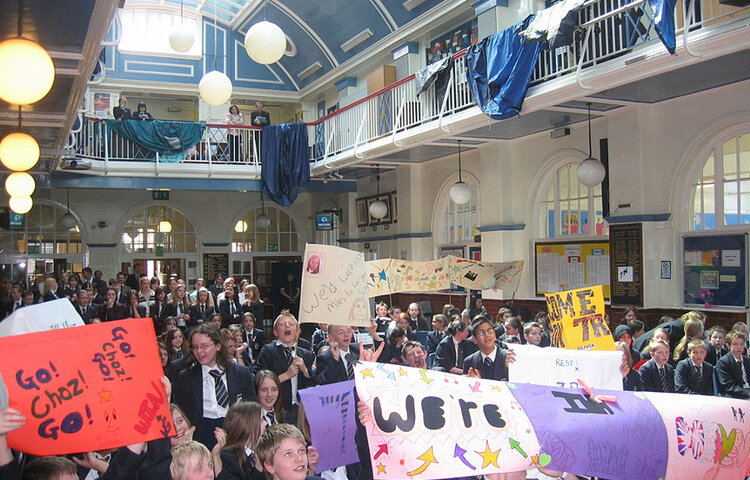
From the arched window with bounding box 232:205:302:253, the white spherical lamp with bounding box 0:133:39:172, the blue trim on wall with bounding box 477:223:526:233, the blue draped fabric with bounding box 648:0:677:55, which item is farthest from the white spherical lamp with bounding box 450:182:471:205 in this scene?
the arched window with bounding box 232:205:302:253

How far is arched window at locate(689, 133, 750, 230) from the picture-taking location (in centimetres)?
941

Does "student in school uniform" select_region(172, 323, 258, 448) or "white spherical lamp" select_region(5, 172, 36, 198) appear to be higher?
"white spherical lamp" select_region(5, 172, 36, 198)

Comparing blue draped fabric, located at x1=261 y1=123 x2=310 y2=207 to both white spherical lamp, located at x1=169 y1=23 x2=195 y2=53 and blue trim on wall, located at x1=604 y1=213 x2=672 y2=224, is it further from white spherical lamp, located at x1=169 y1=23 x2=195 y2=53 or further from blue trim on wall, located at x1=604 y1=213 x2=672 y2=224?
blue trim on wall, located at x1=604 y1=213 x2=672 y2=224

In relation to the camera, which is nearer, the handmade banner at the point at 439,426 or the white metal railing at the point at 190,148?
the handmade banner at the point at 439,426

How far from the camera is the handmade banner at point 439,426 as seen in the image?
3.69 m

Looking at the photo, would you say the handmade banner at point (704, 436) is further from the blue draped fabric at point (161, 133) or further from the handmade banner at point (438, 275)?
the blue draped fabric at point (161, 133)

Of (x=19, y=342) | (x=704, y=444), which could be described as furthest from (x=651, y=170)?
(x=19, y=342)

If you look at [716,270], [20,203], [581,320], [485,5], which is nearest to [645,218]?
[716,270]

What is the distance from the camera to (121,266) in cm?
2003

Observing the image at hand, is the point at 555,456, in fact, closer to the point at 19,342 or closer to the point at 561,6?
the point at 19,342

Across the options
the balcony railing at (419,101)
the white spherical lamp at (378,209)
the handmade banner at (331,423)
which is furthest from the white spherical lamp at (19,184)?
the white spherical lamp at (378,209)

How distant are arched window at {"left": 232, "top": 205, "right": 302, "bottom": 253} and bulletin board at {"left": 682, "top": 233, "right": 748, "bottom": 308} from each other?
13.7 metres

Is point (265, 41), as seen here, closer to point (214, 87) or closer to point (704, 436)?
point (214, 87)

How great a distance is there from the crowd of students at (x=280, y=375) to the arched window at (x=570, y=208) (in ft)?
8.96
